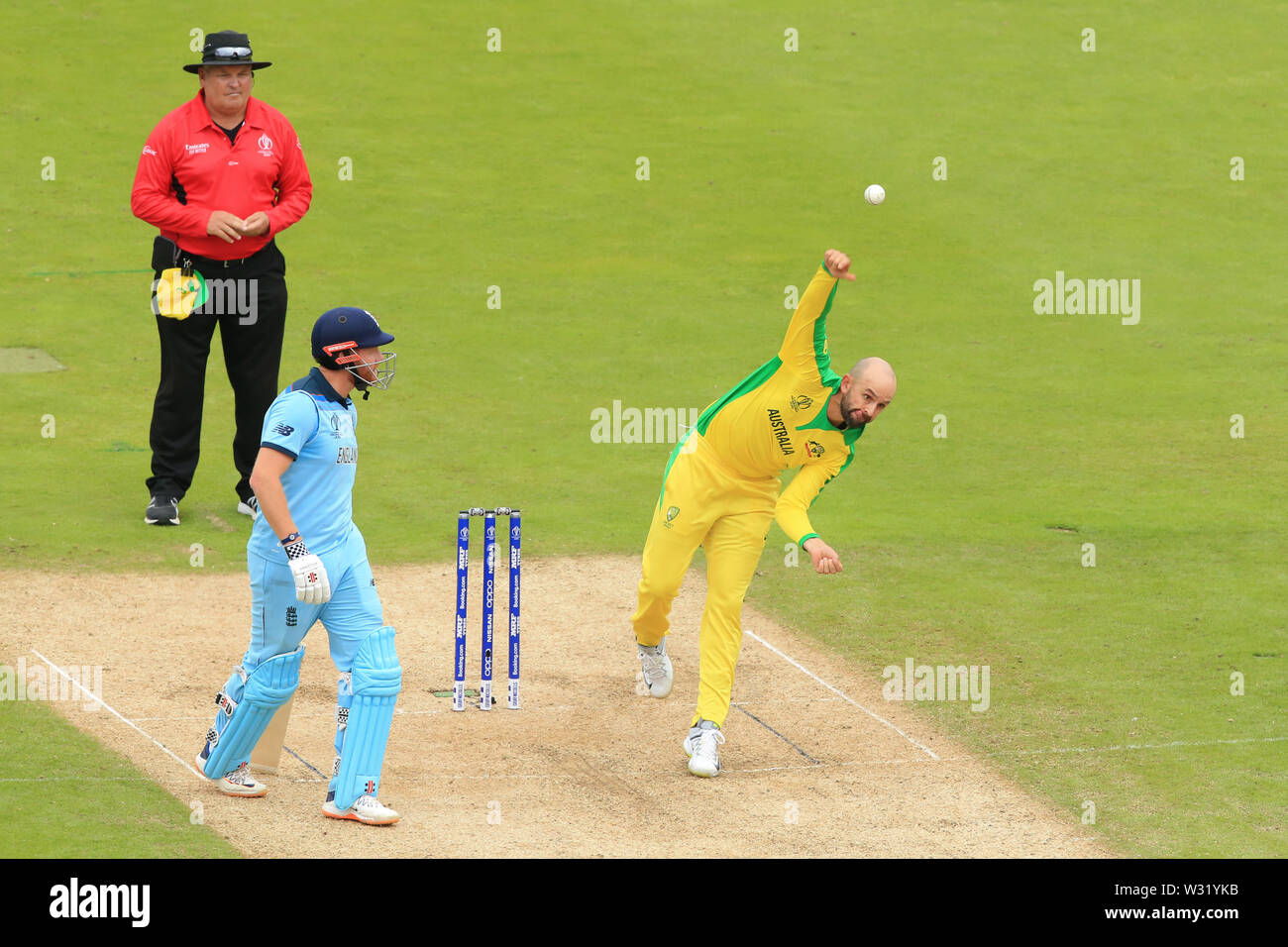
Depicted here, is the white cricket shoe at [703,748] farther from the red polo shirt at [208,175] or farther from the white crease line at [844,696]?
the red polo shirt at [208,175]

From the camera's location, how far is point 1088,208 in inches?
837

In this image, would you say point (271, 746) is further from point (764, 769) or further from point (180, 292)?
point (180, 292)

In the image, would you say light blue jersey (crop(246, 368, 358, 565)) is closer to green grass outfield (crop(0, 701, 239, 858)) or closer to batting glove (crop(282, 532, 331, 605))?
batting glove (crop(282, 532, 331, 605))

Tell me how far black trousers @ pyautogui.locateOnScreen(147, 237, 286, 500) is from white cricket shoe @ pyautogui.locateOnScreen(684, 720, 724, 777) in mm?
4392

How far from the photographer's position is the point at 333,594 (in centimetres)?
785

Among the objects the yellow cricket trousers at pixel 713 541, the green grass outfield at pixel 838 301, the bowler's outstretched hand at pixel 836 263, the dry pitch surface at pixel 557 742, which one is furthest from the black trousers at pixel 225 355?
the bowler's outstretched hand at pixel 836 263

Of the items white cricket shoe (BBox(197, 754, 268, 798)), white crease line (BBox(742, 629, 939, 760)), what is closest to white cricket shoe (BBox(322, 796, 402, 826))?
white cricket shoe (BBox(197, 754, 268, 798))

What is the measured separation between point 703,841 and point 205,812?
2.25 m

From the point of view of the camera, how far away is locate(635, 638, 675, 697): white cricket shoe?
9.76m

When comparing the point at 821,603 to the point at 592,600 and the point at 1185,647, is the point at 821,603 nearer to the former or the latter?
the point at 592,600

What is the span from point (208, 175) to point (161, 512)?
7.98 ft

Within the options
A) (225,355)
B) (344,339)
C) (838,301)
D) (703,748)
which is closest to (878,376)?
(703,748)

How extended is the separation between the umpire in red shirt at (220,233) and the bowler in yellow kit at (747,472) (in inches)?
143

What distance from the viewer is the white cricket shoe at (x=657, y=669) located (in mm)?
9758
